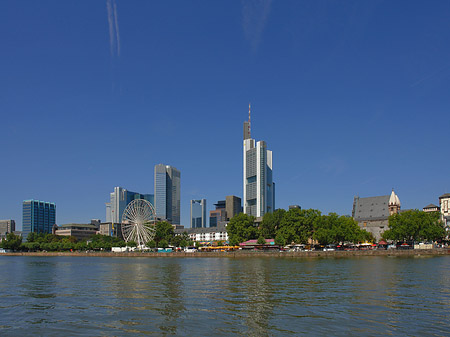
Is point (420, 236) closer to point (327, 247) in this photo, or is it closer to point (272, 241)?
point (327, 247)

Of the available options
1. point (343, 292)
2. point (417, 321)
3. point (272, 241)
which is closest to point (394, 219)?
point (272, 241)

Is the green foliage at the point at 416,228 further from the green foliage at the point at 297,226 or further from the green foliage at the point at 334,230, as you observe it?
the green foliage at the point at 297,226

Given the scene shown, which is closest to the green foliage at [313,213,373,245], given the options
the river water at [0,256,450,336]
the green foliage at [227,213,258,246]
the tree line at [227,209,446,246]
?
the tree line at [227,209,446,246]

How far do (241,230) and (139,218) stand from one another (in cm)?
4156

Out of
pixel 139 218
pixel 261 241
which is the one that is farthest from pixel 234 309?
pixel 139 218

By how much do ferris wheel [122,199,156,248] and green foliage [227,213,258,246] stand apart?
108 feet

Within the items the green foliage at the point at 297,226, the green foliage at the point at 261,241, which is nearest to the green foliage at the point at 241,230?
the green foliage at the point at 261,241

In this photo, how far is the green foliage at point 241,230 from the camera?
164 metres

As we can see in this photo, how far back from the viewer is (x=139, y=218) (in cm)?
17488

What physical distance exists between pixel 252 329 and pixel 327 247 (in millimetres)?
120579

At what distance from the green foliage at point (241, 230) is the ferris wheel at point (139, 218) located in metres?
32.9

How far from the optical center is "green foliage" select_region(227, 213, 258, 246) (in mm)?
163625

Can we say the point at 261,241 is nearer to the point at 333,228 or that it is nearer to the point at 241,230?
the point at 241,230

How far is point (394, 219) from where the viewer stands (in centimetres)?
14500
